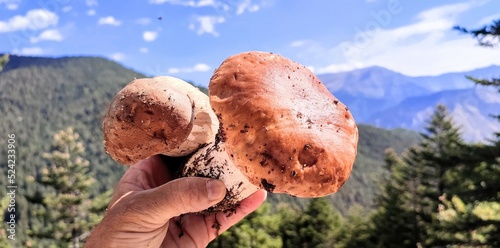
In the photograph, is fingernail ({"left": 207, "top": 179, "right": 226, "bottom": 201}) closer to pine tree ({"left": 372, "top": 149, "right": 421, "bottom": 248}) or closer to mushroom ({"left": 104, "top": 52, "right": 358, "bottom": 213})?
mushroom ({"left": 104, "top": 52, "right": 358, "bottom": 213})

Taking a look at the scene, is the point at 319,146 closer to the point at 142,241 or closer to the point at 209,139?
the point at 209,139

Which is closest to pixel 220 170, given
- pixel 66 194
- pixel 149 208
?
pixel 149 208

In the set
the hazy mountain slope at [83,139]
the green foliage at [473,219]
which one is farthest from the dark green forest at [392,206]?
the hazy mountain slope at [83,139]

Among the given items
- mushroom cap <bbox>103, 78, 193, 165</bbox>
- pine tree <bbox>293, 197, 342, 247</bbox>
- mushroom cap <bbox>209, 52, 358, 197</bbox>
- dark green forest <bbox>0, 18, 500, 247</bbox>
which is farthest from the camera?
pine tree <bbox>293, 197, 342, 247</bbox>

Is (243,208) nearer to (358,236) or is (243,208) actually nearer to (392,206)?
(392,206)

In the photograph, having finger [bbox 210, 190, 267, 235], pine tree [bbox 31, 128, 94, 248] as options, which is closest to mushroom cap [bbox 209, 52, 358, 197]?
finger [bbox 210, 190, 267, 235]
